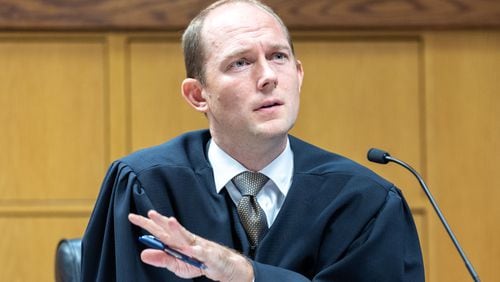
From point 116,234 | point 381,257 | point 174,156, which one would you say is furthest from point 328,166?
point 116,234

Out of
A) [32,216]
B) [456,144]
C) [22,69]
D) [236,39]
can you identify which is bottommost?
[32,216]

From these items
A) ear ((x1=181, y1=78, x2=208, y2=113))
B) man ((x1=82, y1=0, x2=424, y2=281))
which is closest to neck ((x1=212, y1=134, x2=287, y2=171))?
man ((x1=82, y1=0, x2=424, y2=281))

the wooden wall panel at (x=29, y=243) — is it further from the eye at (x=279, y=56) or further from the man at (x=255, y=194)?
the eye at (x=279, y=56)

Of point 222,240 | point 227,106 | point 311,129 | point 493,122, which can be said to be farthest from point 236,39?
point 493,122

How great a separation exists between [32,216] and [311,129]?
1256 mm

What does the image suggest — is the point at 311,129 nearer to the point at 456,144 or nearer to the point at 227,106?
the point at 456,144

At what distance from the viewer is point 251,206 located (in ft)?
8.30

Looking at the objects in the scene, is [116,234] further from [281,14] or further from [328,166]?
[281,14]

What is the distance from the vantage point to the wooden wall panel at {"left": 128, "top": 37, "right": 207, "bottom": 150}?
170 inches

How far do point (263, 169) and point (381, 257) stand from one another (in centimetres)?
39

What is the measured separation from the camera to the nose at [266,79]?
8.04 ft

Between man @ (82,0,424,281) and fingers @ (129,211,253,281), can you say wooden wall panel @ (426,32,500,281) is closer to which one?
man @ (82,0,424,281)

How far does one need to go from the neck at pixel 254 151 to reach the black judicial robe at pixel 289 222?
0.08 meters

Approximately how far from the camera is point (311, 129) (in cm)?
435
